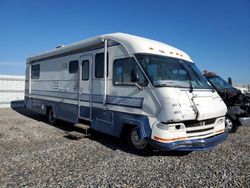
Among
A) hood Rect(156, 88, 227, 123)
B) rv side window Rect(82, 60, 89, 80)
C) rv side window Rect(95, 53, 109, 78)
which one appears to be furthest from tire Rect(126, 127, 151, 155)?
rv side window Rect(82, 60, 89, 80)

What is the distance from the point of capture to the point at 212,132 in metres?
5.94

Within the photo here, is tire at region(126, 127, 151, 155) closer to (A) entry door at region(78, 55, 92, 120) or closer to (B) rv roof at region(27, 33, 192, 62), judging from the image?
(A) entry door at region(78, 55, 92, 120)

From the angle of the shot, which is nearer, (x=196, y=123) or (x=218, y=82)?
(x=196, y=123)

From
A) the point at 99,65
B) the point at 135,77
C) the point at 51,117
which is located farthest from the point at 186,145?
the point at 51,117

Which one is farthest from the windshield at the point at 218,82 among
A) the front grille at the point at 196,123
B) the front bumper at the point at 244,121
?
the front grille at the point at 196,123

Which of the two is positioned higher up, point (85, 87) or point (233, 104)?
point (85, 87)

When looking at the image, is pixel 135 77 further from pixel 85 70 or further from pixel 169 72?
pixel 85 70

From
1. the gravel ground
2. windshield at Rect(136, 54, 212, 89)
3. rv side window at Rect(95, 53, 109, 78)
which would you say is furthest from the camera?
rv side window at Rect(95, 53, 109, 78)

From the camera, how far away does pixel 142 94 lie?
224 inches

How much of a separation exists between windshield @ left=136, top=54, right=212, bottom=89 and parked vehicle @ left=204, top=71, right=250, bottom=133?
278 cm

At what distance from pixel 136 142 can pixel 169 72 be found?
1.86 m

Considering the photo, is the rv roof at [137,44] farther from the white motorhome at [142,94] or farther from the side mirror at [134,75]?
the side mirror at [134,75]

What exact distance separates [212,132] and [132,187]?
2.77m

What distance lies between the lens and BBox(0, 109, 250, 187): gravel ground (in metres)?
4.31
